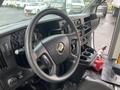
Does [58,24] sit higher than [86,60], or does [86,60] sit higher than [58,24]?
[58,24]

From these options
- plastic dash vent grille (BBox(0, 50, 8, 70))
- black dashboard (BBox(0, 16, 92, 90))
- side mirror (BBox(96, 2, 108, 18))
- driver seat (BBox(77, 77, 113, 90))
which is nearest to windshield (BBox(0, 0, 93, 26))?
black dashboard (BBox(0, 16, 92, 90))

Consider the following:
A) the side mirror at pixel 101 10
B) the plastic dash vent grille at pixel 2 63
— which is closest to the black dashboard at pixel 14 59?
the plastic dash vent grille at pixel 2 63

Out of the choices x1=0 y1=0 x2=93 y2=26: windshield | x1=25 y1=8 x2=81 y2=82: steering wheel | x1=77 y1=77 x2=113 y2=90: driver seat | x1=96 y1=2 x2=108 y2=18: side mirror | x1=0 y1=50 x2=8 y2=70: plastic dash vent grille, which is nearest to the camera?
x1=25 y1=8 x2=81 y2=82: steering wheel

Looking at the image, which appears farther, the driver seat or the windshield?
the driver seat

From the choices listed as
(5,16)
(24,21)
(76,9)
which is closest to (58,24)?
(24,21)

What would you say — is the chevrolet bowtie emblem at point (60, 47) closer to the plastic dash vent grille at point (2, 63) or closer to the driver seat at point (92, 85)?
the plastic dash vent grille at point (2, 63)

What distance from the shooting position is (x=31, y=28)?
1.19m

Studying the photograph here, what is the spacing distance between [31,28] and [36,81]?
24.0 inches

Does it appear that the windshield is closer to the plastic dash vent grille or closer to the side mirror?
the plastic dash vent grille

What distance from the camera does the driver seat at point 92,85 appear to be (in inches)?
76.2

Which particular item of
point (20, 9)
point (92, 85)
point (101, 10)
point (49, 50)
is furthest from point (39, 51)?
point (101, 10)

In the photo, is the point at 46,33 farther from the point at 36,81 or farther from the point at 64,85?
the point at 64,85

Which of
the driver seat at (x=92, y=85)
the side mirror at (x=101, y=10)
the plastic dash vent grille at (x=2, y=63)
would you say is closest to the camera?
the plastic dash vent grille at (x=2, y=63)

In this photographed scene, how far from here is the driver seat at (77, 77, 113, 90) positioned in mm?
1937
